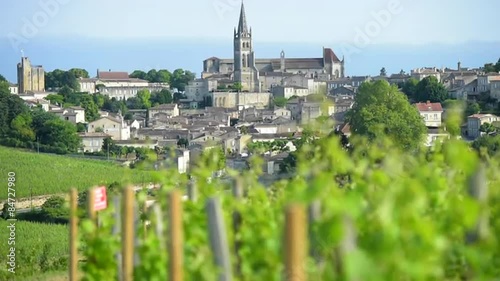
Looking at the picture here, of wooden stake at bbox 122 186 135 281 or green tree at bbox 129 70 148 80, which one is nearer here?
wooden stake at bbox 122 186 135 281

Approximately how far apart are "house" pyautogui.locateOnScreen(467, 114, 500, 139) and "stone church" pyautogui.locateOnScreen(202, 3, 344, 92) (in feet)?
97.9

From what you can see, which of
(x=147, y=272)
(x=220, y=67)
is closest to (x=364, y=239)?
(x=147, y=272)

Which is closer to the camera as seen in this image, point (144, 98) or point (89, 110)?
point (89, 110)

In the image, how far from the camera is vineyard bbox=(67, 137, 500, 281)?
2.43 meters

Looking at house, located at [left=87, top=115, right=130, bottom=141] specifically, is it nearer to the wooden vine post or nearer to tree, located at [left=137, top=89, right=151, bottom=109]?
tree, located at [left=137, top=89, right=151, bottom=109]

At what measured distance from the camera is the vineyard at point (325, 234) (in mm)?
Answer: 2428

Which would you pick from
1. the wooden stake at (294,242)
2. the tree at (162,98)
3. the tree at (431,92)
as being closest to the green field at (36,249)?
the wooden stake at (294,242)

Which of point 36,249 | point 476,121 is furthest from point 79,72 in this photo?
point 36,249

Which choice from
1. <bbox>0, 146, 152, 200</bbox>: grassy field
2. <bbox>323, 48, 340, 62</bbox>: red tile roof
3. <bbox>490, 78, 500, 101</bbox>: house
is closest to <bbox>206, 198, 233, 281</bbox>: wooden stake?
<bbox>0, 146, 152, 200</bbox>: grassy field

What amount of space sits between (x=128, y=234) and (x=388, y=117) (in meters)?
21.1

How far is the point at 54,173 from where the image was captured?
25.2 meters

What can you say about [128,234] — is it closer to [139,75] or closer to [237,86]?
[237,86]

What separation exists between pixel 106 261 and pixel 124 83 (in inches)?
2397

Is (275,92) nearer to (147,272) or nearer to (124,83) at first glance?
(124,83)
